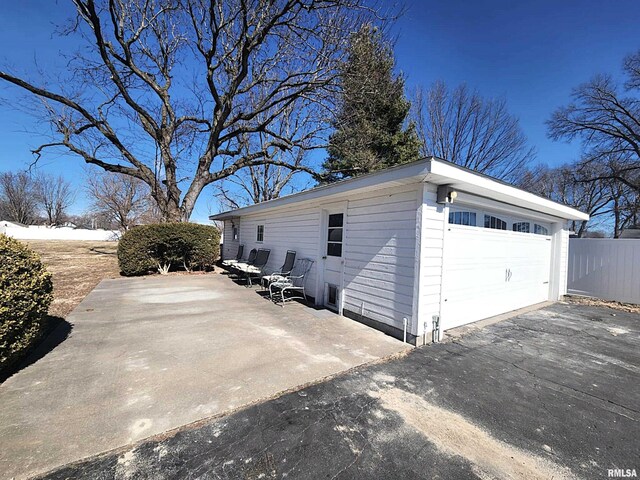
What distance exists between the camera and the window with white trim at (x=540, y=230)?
6.87 meters

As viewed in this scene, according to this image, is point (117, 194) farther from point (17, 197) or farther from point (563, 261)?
point (17, 197)

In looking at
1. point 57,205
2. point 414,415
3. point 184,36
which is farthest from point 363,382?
point 57,205

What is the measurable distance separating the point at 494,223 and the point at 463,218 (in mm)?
1280

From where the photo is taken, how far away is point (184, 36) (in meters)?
10.2

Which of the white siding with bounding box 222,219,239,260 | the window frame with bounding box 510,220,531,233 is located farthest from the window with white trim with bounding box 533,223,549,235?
the white siding with bounding box 222,219,239,260

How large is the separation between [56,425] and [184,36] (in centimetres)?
1258

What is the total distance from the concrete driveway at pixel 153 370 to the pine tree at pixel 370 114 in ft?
25.6

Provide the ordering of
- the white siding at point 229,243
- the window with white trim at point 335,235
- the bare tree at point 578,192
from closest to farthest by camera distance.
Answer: the window with white trim at point 335,235
the white siding at point 229,243
the bare tree at point 578,192

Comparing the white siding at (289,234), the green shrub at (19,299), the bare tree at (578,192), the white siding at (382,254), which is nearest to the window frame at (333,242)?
the white siding at (382,254)

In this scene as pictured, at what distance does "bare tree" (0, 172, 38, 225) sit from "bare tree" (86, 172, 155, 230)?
26318mm

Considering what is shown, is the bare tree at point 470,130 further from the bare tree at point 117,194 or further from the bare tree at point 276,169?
the bare tree at point 117,194

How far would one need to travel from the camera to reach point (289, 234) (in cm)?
803

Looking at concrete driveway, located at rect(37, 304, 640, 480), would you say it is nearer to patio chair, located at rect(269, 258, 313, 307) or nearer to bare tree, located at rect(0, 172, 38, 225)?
patio chair, located at rect(269, 258, 313, 307)

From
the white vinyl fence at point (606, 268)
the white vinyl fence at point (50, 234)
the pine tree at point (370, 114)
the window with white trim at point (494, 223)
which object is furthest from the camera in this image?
the white vinyl fence at point (50, 234)
